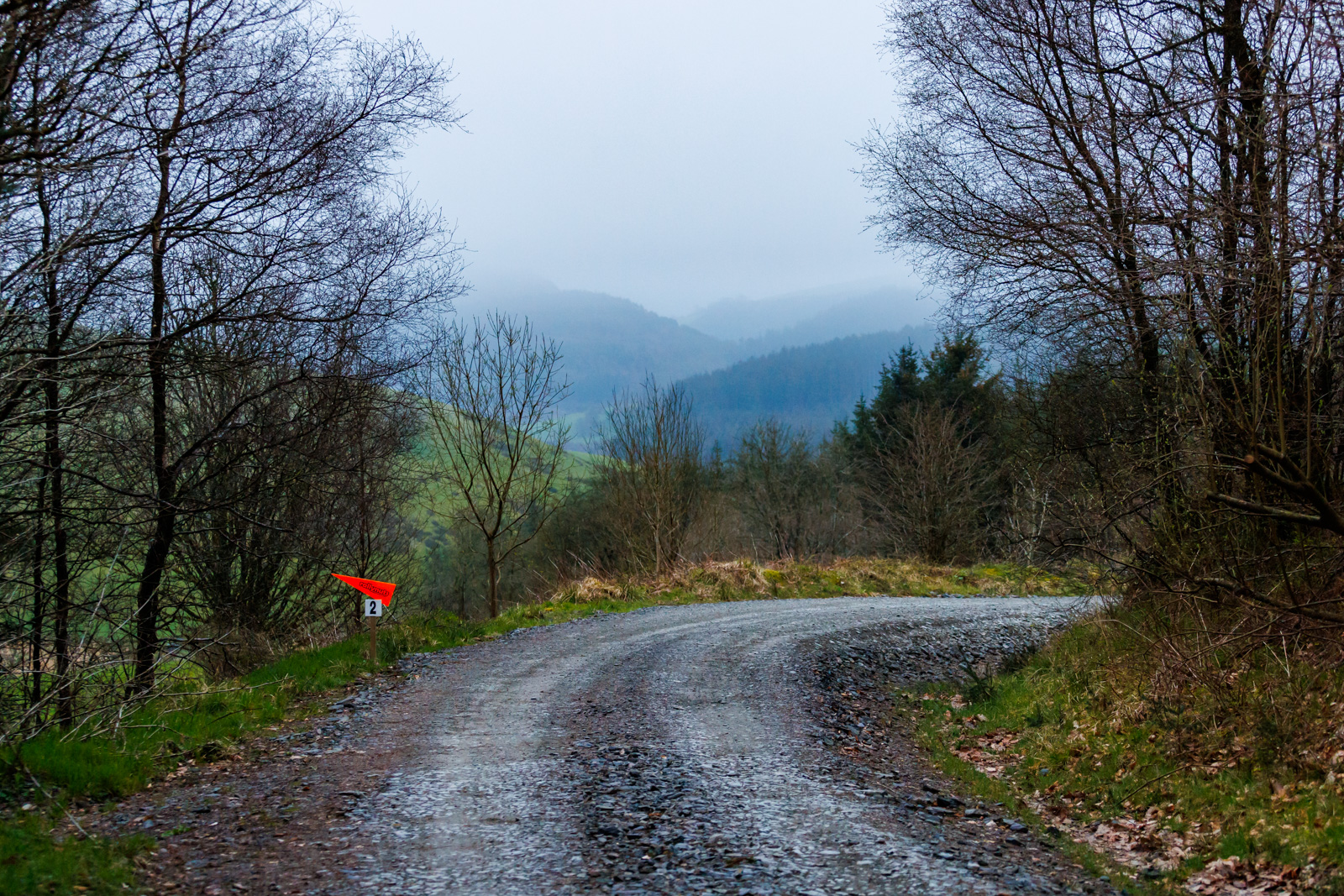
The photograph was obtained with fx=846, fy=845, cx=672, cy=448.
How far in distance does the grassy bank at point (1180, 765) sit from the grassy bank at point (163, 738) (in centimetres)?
270

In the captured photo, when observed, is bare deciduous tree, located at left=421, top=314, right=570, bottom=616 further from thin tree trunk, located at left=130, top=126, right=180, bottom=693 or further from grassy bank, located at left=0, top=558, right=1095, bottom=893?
thin tree trunk, located at left=130, top=126, right=180, bottom=693

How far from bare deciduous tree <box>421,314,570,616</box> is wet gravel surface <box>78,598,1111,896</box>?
709 centimetres

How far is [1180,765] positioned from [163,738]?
7769 mm

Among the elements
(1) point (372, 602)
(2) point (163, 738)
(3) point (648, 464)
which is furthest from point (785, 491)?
(2) point (163, 738)

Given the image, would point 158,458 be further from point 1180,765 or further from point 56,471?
point 1180,765

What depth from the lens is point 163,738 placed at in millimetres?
6742

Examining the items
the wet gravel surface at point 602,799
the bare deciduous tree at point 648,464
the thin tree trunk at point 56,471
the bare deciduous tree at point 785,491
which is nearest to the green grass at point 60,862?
the wet gravel surface at point 602,799

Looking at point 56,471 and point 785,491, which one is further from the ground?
A: point 56,471

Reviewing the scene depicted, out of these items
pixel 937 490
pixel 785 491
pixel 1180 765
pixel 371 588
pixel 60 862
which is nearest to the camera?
pixel 60 862

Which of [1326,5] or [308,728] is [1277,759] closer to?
[1326,5]

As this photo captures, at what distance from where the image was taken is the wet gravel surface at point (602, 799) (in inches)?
182

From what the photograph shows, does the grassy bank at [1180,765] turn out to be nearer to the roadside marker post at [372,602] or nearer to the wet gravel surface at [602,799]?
the wet gravel surface at [602,799]

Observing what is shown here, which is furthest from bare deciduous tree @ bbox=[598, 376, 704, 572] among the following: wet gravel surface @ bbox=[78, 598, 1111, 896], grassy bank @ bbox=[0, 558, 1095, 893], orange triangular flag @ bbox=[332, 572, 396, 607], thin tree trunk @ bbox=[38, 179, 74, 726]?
thin tree trunk @ bbox=[38, 179, 74, 726]

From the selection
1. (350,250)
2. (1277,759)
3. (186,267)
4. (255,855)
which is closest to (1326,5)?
(1277,759)
